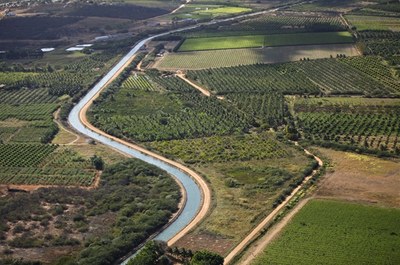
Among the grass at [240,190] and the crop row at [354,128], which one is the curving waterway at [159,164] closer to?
the grass at [240,190]

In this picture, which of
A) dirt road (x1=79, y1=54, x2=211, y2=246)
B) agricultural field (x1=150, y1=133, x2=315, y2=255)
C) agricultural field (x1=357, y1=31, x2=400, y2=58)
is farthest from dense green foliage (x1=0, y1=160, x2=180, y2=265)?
agricultural field (x1=357, y1=31, x2=400, y2=58)

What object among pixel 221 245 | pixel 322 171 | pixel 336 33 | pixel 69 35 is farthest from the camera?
pixel 69 35

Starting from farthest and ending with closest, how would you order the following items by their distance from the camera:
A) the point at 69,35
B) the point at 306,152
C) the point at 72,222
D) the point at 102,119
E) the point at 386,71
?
the point at 69,35 → the point at 386,71 → the point at 102,119 → the point at 306,152 → the point at 72,222

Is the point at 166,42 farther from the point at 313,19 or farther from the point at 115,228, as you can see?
the point at 115,228

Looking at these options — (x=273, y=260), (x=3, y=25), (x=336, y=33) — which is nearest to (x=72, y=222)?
(x=273, y=260)

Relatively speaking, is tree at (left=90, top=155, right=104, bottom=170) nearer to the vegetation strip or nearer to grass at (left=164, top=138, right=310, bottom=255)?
grass at (left=164, top=138, right=310, bottom=255)

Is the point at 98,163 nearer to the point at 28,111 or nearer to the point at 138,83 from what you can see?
the point at 28,111

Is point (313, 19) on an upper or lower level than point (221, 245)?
upper

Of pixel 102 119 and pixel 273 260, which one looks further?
pixel 102 119

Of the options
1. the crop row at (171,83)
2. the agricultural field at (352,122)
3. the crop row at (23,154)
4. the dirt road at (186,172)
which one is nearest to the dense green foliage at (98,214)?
the dirt road at (186,172)
